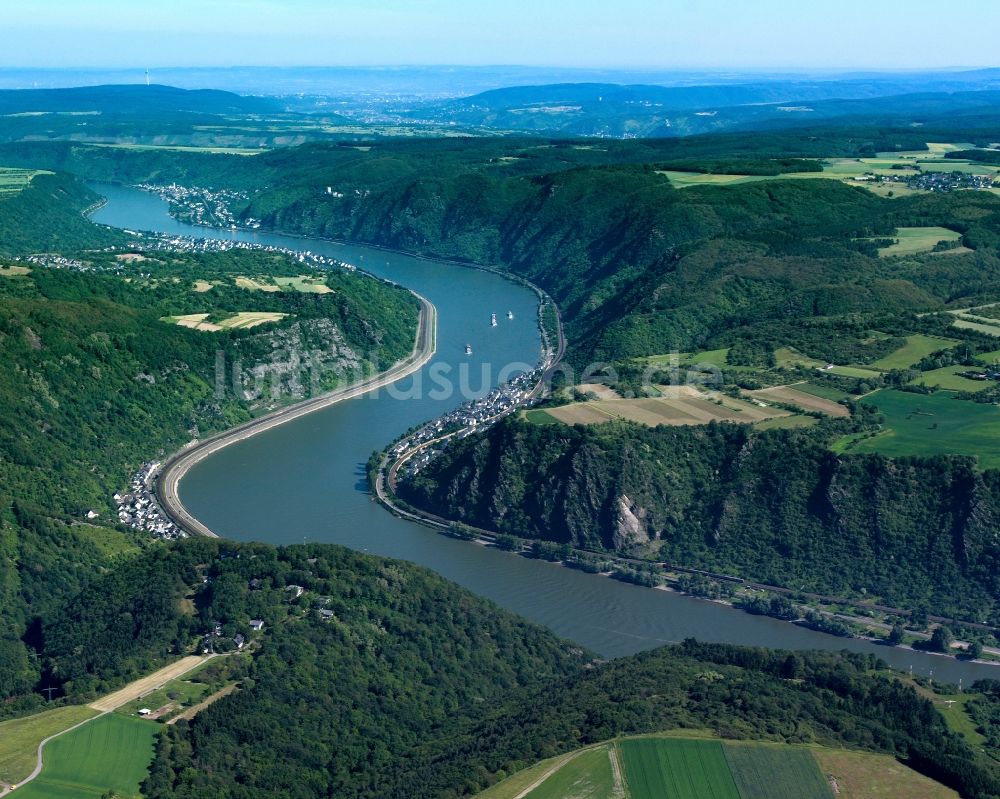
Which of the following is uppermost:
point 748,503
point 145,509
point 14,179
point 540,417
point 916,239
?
point 14,179

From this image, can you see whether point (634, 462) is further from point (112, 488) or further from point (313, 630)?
point (112, 488)

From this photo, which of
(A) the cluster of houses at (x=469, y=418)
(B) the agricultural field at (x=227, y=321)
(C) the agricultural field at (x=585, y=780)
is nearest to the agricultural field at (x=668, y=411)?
(A) the cluster of houses at (x=469, y=418)

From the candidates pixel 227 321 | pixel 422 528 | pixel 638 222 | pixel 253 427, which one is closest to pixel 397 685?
pixel 422 528

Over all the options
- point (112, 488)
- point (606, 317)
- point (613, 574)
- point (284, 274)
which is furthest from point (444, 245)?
point (613, 574)

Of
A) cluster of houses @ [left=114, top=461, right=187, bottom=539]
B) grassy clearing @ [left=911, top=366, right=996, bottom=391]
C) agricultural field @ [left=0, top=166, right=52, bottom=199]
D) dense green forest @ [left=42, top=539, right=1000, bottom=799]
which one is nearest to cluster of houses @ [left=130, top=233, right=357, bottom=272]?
agricultural field @ [left=0, top=166, right=52, bottom=199]

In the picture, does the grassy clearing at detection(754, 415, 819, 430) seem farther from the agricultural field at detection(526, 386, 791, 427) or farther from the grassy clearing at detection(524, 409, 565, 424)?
the grassy clearing at detection(524, 409, 565, 424)

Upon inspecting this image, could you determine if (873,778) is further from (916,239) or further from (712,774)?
(916,239)
